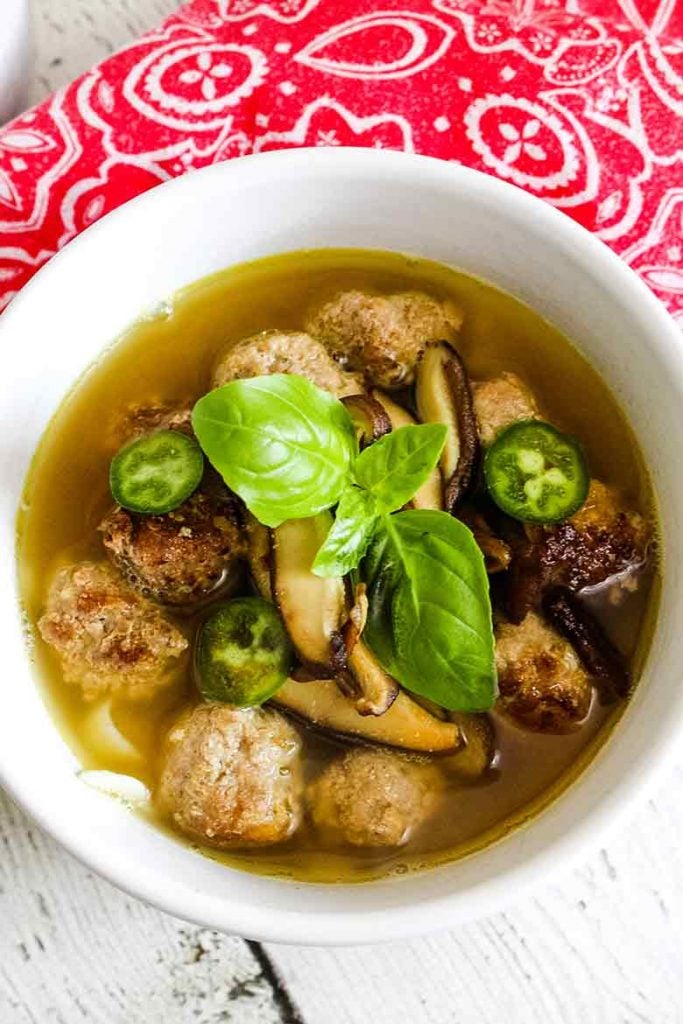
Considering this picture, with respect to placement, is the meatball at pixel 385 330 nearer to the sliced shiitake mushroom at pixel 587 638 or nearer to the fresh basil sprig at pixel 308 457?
the fresh basil sprig at pixel 308 457

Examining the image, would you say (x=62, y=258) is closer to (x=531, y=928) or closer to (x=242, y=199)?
(x=242, y=199)

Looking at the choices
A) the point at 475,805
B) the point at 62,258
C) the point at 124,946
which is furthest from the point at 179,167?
the point at 124,946

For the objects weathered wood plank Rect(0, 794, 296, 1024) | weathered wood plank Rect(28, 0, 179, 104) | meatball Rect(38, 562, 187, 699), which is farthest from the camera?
weathered wood plank Rect(28, 0, 179, 104)

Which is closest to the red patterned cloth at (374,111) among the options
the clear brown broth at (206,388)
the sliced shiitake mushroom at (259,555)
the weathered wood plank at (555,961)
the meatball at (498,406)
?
the clear brown broth at (206,388)

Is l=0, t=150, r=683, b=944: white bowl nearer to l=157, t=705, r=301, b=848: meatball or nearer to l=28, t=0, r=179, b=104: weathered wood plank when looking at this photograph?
l=157, t=705, r=301, b=848: meatball

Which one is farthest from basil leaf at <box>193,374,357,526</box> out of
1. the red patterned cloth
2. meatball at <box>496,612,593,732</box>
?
the red patterned cloth
